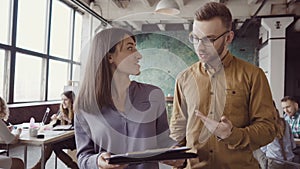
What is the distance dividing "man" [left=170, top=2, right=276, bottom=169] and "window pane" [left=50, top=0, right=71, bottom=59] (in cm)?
568

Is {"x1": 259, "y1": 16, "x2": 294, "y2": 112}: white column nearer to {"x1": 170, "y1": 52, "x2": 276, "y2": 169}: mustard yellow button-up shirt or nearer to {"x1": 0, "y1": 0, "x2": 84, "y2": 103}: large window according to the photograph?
{"x1": 0, "y1": 0, "x2": 84, "y2": 103}: large window

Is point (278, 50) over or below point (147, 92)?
over

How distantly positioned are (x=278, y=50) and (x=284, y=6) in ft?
3.35

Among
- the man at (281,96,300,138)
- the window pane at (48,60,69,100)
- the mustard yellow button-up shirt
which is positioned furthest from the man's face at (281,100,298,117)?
the window pane at (48,60,69,100)

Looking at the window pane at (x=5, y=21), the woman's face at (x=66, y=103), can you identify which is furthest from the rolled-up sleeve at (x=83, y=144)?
the window pane at (x=5, y=21)

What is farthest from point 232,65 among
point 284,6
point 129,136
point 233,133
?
point 284,6

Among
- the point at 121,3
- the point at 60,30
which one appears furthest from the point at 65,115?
the point at 60,30

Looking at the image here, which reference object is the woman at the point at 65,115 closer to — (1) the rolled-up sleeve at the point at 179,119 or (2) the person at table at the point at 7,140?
(2) the person at table at the point at 7,140

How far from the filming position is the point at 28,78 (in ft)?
18.3

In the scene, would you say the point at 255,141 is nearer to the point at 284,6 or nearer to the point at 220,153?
the point at 220,153

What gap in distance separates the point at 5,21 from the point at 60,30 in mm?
1963

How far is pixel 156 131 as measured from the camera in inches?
38.4

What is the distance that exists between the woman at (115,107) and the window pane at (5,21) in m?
4.34

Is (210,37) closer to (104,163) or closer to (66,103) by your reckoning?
(104,163)
